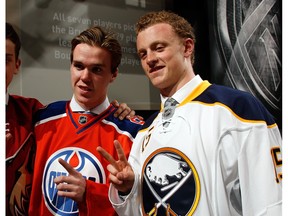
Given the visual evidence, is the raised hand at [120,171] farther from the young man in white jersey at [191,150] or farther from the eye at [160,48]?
the eye at [160,48]

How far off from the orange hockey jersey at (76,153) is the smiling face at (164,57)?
1.06ft

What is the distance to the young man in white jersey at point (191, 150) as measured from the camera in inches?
43.8

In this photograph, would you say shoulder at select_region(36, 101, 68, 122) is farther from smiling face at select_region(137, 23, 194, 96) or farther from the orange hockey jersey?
smiling face at select_region(137, 23, 194, 96)

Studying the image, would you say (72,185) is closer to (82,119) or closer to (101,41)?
(82,119)

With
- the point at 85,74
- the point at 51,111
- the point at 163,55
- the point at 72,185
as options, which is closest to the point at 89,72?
the point at 85,74

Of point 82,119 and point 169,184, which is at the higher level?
point 82,119

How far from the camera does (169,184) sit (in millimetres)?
1227

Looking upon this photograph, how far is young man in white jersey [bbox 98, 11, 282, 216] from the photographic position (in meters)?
1.11

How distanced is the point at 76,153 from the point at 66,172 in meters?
0.08

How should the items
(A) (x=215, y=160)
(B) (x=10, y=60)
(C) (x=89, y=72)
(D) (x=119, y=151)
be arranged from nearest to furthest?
(A) (x=215, y=160)
(D) (x=119, y=151)
(B) (x=10, y=60)
(C) (x=89, y=72)

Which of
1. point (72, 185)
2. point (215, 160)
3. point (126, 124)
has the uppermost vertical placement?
point (126, 124)

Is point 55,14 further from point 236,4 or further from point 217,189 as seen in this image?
point 217,189

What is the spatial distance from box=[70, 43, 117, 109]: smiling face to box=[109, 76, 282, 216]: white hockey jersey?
37 centimetres

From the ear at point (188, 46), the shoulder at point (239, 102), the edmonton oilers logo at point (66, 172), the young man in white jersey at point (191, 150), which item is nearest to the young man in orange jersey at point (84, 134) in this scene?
the edmonton oilers logo at point (66, 172)
